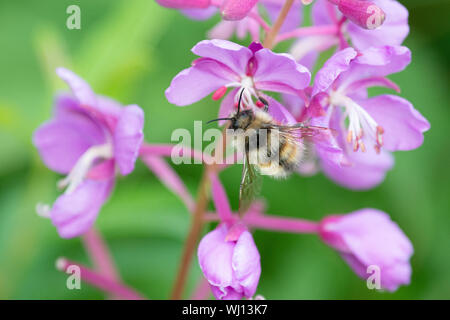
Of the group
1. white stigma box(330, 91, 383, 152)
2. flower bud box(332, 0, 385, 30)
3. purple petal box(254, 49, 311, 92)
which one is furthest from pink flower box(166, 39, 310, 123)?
flower bud box(332, 0, 385, 30)

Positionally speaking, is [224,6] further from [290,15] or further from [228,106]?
[290,15]

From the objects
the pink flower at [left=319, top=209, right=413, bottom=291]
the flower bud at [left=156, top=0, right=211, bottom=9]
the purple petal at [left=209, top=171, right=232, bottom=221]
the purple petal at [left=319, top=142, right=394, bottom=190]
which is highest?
the flower bud at [left=156, top=0, right=211, bottom=9]

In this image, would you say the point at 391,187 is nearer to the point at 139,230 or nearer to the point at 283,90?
the point at 139,230

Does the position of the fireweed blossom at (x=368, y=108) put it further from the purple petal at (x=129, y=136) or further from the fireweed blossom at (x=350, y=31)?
the purple petal at (x=129, y=136)

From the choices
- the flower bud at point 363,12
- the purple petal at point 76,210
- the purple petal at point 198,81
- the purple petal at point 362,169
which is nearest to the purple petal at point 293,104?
the purple petal at point 362,169

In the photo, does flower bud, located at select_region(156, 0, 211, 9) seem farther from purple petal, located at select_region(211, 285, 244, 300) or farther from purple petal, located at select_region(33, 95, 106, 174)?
purple petal, located at select_region(211, 285, 244, 300)
